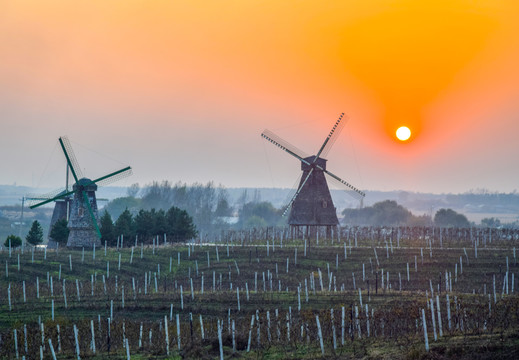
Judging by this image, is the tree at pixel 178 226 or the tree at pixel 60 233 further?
the tree at pixel 60 233

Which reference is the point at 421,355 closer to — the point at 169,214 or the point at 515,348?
the point at 515,348

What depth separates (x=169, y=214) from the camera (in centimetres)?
9731

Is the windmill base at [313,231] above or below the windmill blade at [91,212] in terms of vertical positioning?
below

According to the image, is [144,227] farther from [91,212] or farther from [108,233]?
[91,212]

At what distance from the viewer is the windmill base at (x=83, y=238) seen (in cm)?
8881

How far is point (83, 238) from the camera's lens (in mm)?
89000

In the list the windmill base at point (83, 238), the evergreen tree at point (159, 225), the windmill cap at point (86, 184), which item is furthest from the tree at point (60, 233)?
the evergreen tree at point (159, 225)

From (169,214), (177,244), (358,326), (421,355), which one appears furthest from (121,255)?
(421,355)

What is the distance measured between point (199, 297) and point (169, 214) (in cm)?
4395

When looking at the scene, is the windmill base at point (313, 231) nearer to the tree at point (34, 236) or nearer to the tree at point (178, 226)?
the tree at point (178, 226)

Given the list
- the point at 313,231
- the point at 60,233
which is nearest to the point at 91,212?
the point at 60,233

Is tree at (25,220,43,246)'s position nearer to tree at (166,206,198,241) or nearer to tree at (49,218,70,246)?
tree at (49,218,70,246)

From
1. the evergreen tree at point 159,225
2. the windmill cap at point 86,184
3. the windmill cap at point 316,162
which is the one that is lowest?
the evergreen tree at point 159,225

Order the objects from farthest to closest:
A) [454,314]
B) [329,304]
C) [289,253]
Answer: [289,253] → [329,304] → [454,314]
